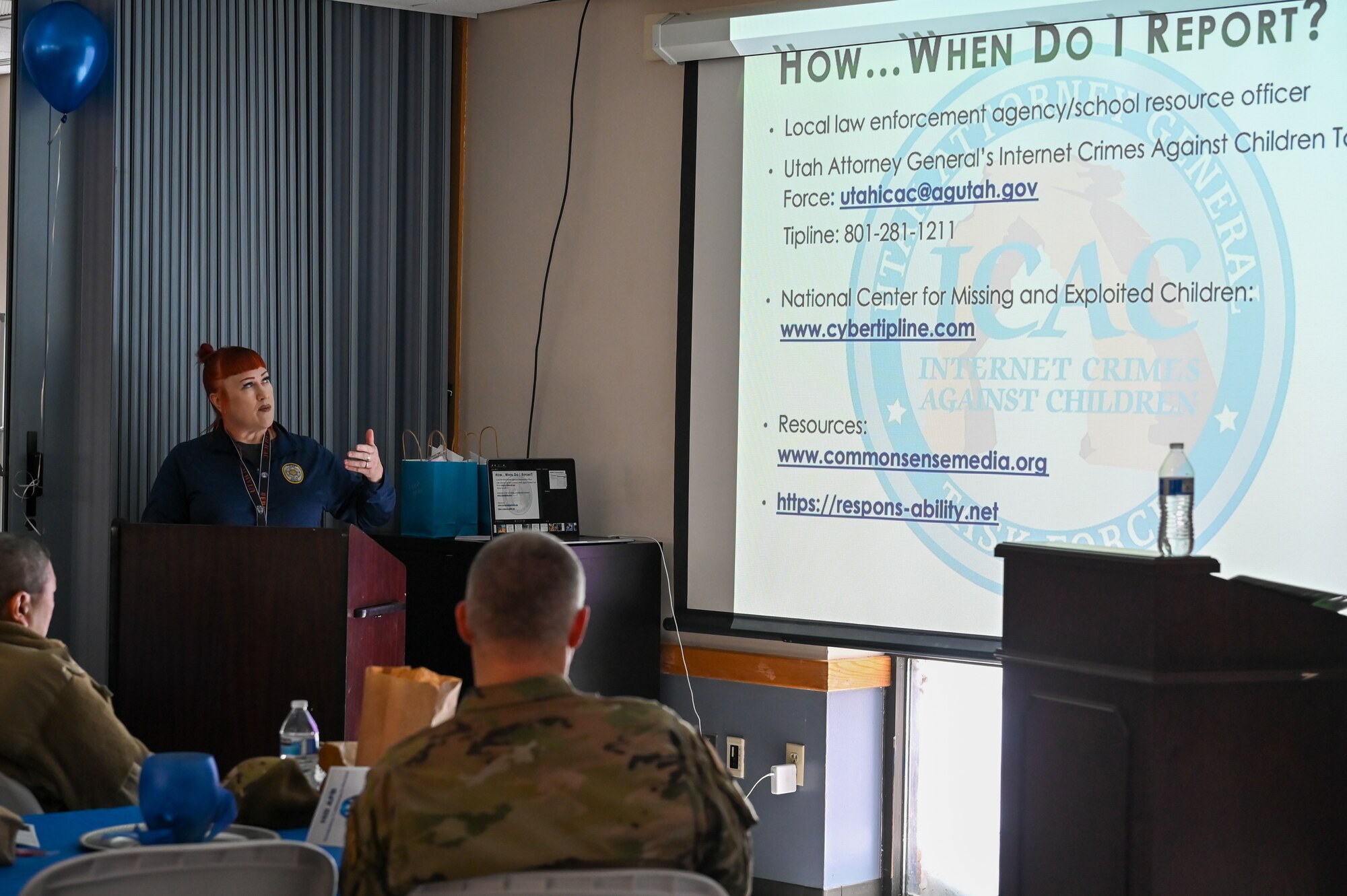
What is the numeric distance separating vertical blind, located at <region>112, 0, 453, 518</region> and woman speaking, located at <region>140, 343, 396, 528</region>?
34 cm

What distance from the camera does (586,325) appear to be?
15.3 feet

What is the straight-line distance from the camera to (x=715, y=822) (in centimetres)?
163

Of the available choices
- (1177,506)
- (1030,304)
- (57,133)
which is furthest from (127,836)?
(57,133)

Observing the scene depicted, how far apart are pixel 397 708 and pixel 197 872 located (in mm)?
644

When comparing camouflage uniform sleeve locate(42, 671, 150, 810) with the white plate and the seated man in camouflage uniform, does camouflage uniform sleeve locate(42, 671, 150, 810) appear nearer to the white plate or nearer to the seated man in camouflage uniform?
the white plate

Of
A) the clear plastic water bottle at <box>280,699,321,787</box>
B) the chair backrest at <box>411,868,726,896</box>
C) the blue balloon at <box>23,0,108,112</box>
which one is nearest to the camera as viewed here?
the chair backrest at <box>411,868,726,896</box>

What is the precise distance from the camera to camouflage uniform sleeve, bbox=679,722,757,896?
1.61 metres

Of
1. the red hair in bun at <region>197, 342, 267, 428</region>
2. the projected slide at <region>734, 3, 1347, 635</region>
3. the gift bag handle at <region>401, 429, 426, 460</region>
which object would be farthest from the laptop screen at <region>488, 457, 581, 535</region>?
the red hair in bun at <region>197, 342, 267, 428</region>

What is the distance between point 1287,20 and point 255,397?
3032mm

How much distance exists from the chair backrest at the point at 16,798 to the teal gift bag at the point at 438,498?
2.17 metres

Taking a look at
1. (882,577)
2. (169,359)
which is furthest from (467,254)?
(882,577)

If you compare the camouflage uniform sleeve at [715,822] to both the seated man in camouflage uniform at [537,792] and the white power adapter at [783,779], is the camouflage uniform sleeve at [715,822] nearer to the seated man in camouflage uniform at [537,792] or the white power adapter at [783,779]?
the seated man in camouflage uniform at [537,792]

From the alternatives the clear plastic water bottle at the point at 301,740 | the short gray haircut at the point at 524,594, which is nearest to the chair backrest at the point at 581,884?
the short gray haircut at the point at 524,594

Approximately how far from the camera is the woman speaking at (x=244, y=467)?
12.6 feet
